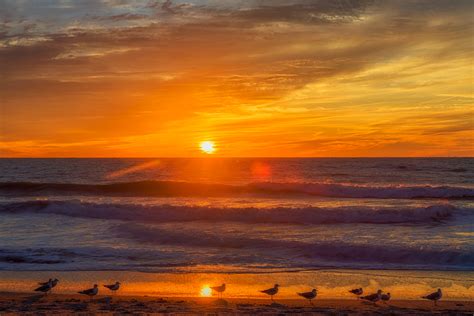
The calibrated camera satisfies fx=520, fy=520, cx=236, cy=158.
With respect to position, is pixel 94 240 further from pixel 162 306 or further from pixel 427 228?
pixel 427 228

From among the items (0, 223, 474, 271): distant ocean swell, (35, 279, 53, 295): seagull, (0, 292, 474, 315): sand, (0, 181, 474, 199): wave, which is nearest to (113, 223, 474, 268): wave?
(0, 223, 474, 271): distant ocean swell

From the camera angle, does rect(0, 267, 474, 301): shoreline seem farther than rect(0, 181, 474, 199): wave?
No

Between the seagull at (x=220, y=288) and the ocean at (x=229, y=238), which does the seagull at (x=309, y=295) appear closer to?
the seagull at (x=220, y=288)

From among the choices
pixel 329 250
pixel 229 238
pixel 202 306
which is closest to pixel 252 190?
pixel 229 238

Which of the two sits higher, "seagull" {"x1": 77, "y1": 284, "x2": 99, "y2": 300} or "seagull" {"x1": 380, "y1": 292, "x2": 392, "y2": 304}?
"seagull" {"x1": 77, "y1": 284, "x2": 99, "y2": 300}

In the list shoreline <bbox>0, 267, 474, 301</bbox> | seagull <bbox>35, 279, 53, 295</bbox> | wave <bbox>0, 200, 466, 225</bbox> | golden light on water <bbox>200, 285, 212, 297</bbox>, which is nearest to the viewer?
seagull <bbox>35, 279, 53, 295</bbox>

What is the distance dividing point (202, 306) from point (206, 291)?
1.38 meters

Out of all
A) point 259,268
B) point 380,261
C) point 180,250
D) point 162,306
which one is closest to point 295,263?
point 259,268

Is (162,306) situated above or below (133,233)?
below

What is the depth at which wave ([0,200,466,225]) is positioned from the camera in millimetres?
24375

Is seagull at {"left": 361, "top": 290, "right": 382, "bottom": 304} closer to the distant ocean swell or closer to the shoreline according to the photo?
the shoreline

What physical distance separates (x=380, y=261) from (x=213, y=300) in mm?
6573

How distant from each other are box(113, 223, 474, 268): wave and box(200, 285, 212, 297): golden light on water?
4.06 metres

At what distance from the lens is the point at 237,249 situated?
651 inches
